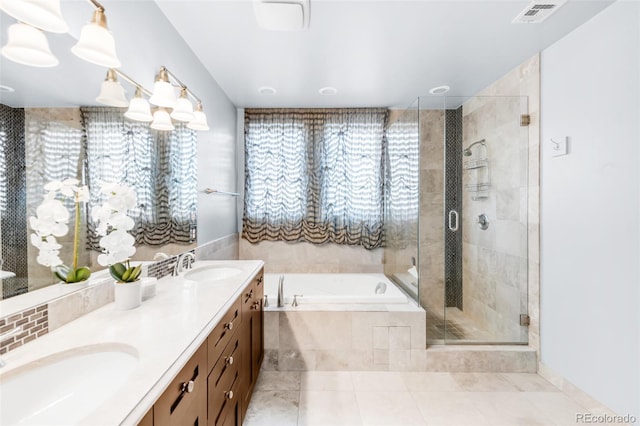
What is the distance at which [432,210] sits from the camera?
99.4 inches

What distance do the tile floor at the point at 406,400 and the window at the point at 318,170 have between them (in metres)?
1.56

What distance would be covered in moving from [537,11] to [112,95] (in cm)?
239

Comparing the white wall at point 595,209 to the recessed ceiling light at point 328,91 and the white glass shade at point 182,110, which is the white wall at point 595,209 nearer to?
the recessed ceiling light at point 328,91

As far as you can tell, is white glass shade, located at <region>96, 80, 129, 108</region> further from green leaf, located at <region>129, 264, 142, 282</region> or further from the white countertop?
the white countertop

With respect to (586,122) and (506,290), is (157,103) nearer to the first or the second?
(586,122)

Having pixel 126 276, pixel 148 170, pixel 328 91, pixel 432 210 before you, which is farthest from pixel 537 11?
pixel 126 276

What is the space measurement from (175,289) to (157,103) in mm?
1050

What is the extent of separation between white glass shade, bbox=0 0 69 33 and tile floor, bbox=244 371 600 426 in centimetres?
207

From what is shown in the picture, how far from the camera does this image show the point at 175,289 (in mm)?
1505

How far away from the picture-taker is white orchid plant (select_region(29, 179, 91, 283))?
1.00 m

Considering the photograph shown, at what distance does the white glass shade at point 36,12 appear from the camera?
0.85 metres

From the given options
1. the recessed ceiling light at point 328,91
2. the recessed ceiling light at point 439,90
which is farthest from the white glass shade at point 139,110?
the recessed ceiling light at point 439,90

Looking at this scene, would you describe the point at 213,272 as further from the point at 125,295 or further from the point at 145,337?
the point at 145,337

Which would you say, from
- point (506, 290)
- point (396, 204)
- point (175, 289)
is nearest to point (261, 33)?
point (175, 289)
